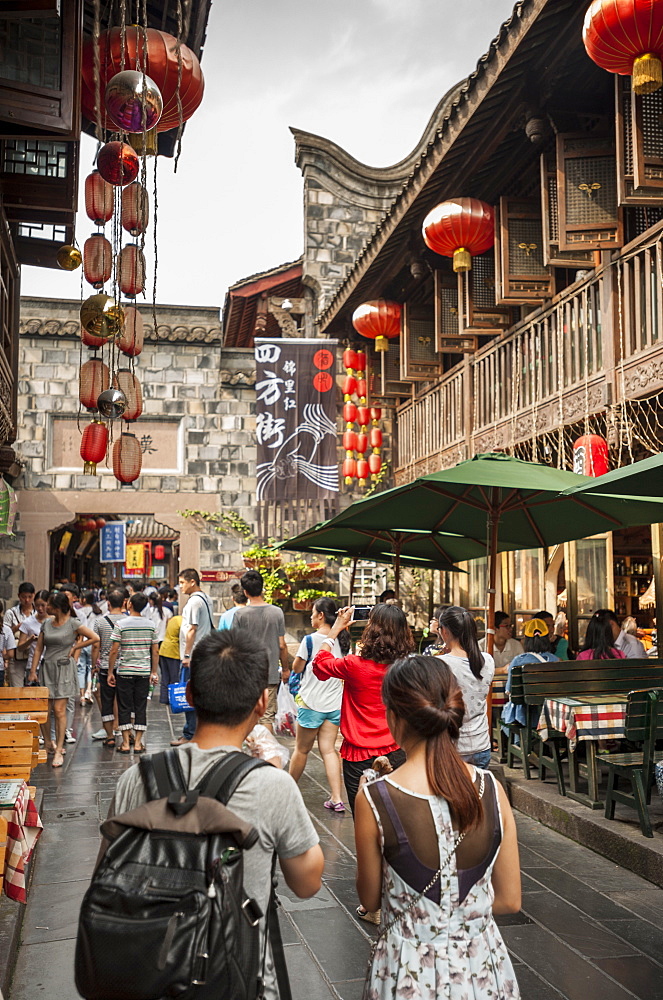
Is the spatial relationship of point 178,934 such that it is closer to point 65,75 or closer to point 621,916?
point 621,916

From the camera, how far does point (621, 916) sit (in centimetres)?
466

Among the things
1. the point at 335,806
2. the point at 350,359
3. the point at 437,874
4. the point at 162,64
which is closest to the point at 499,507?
the point at 335,806

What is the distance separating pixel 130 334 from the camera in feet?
24.6

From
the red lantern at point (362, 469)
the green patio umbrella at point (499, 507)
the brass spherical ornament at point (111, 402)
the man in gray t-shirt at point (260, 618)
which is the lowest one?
the man in gray t-shirt at point (260, 618)

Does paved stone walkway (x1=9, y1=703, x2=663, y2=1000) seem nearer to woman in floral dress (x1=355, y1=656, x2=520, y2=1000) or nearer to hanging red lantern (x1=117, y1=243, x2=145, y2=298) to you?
Result: woman in floral dress (x1=355, y1=656, x2=520, y2=1000)

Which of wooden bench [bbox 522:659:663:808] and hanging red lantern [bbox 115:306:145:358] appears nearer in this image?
wooden bench [bbox 522:659:663:808]

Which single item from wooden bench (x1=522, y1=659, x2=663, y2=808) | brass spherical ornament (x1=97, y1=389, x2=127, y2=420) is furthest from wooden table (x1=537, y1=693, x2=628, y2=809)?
brass spherical ornament (x1=97, y1=389, x2=127, y2=420)

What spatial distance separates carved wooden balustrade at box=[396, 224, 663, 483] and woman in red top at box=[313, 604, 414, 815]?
4.42 metres

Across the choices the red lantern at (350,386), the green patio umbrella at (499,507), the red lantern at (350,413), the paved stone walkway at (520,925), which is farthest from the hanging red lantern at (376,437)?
the paved stone walkway at (520,925)

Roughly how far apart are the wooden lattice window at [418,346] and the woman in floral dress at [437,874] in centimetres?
1261

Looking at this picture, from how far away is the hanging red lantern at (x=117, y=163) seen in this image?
657 centimetres

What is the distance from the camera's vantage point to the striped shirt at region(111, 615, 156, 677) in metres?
8.96

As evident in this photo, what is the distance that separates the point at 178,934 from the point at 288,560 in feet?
55.1

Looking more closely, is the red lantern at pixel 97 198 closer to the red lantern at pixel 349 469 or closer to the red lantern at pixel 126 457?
the red lantern at pixel 126 457
